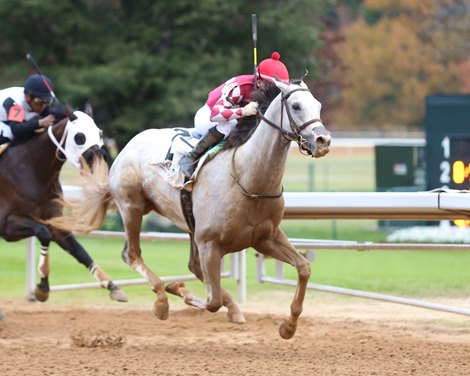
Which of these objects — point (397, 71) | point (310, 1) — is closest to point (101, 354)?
point (310, 1)

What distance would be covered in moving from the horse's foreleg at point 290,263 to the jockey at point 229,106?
0.75m

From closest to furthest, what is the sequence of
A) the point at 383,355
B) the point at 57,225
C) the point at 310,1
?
the point at 383,355, the point at 57,225, the point at 310,1

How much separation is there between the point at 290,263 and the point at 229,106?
1133mm

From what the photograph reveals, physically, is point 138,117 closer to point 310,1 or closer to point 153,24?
point 153,24

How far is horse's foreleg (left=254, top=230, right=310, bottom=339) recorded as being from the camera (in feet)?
23.5

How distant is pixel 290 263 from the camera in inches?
283

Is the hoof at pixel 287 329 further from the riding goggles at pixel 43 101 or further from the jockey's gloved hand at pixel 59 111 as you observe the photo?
the riding goggles at pixel 43 101

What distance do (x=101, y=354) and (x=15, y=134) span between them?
8.34 ft

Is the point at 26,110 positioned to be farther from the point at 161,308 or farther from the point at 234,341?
the point at 234,341

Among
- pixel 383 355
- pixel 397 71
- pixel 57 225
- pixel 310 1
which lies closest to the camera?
pixel 383 355

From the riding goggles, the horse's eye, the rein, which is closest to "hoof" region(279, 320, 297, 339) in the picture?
the horse's eye

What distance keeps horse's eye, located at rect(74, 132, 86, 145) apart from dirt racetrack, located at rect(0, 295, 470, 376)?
1.52 meters

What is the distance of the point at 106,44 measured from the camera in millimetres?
20750

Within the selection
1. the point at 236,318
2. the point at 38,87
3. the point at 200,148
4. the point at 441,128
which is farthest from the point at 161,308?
the point at 441,128
